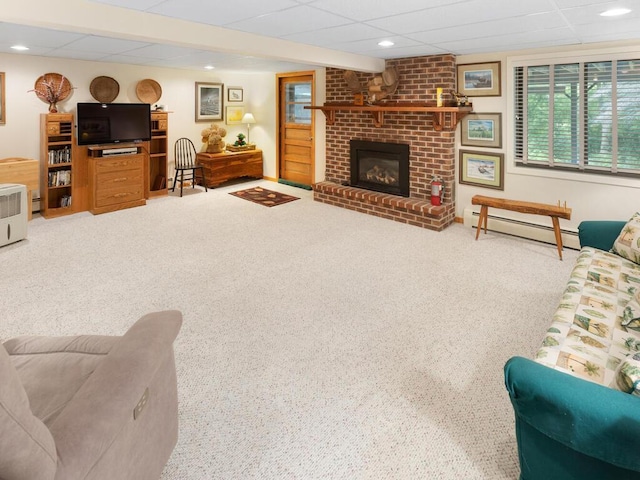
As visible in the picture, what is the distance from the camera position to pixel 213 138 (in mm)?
7637

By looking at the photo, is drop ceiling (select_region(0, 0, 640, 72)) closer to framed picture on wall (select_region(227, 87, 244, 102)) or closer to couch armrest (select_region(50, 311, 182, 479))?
couch armrest (select_region(50, 311, 182, 479))

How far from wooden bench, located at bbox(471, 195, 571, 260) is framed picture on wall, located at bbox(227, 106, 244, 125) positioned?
518cm

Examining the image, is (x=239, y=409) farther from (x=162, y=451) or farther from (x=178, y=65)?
(x=178, y=65)

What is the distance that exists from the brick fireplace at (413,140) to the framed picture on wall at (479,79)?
5.2 inches

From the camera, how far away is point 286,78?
25.1 feet

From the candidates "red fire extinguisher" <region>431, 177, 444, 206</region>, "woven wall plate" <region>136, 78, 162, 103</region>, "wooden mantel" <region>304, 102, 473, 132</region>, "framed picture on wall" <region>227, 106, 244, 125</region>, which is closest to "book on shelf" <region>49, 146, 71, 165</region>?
"woven wall plate" <region>136, 78, 162, 103</region>

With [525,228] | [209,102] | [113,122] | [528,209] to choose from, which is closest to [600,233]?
[528,209]

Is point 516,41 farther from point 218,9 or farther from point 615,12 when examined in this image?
point 218,9

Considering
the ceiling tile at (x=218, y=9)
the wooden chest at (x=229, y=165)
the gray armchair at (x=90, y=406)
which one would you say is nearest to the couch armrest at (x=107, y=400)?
the gray armchair at (x=90, y=406)

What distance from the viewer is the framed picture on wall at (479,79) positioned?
4957 mm

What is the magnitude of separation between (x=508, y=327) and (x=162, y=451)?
2348 millimetres

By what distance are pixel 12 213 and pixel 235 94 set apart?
15.8 ft

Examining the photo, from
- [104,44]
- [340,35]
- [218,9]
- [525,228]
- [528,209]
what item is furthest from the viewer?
[525,228]

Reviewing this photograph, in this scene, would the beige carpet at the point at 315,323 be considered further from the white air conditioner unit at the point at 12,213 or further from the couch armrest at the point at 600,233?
the couch armrest at the point at 600,233
